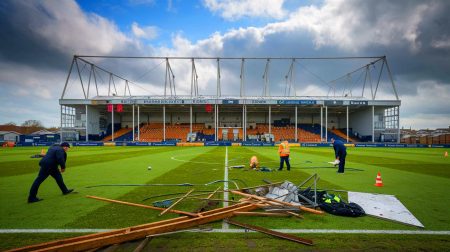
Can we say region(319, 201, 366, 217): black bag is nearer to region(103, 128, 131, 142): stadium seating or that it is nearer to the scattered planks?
the scattered planks

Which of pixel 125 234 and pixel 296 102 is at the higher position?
pixel 296 102

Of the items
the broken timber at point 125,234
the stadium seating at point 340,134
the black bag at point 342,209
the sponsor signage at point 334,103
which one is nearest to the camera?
the broken timber at point 125,234

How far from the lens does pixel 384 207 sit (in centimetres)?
539

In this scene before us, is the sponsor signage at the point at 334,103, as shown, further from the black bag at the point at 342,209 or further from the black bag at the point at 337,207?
the black bag at the point at 342,209

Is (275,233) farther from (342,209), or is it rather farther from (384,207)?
(384,207)

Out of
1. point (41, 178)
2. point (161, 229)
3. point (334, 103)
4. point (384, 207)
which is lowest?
point (384, 207)

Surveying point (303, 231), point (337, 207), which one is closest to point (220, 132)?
point (337, 207)

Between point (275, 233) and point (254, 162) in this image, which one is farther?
point (254, 162)

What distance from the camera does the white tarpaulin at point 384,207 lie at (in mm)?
4736

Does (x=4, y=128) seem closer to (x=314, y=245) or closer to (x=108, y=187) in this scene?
(x=108, y=187)

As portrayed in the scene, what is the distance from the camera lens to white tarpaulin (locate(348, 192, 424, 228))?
4736mm

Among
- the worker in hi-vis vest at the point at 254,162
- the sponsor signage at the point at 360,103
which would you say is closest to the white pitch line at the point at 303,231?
the worker in hi-vis vest at the point at 254,162

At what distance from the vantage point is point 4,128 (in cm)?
7938

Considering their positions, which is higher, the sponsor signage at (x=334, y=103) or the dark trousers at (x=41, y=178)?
the sponsor signage at (x=334, y=103)
